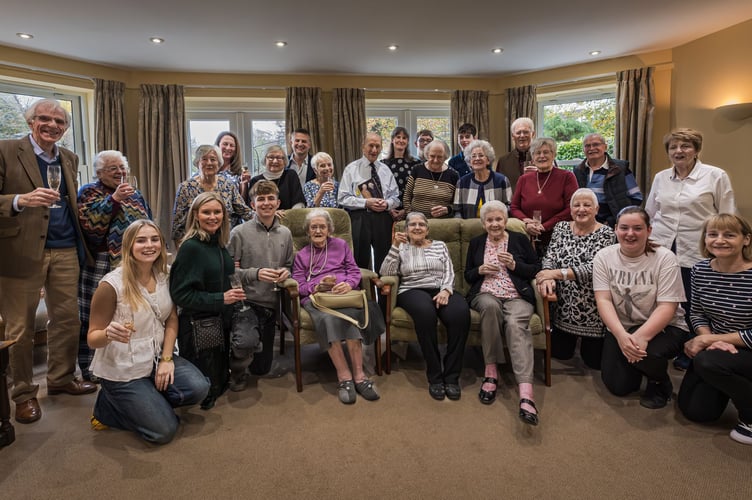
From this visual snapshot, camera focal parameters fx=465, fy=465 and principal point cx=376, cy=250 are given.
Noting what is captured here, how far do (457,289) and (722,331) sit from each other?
1.60 metres

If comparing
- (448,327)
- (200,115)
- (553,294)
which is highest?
(200,115)

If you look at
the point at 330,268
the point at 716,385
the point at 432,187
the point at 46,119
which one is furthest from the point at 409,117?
the point at 716,385

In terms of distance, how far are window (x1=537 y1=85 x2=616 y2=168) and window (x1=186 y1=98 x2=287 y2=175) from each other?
362 centimetres

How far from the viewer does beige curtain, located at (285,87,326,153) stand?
5965 millimetres

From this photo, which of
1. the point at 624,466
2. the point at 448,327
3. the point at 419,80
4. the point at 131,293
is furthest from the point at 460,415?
the point at 419,80

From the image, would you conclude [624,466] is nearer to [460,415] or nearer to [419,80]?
[460,415]

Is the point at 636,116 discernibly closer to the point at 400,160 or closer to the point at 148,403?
the point at 400,160

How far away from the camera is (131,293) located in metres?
2.25

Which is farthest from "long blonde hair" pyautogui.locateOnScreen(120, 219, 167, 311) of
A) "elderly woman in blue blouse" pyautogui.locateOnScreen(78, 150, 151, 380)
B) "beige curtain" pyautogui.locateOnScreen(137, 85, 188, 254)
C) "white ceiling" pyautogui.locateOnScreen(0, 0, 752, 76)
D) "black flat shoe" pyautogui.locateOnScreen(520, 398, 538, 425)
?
"beige curtain" pyautogui.locateOnScreen(137, 85, 188, 254)

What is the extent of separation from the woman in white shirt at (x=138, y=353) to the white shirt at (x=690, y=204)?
3.09 meters

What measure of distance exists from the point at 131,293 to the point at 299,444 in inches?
42.9

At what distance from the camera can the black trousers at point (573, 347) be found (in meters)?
3.04

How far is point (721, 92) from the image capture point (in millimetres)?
4820

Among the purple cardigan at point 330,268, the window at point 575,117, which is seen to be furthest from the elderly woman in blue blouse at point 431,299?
the window at point 575,117
